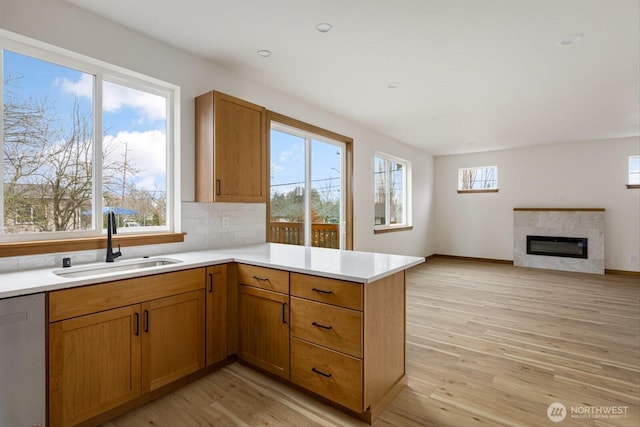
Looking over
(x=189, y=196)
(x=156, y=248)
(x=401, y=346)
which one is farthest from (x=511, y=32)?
(x=156, y=248)

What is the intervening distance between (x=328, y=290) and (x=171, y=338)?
110 centimetres

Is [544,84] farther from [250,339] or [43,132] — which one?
[43,132]

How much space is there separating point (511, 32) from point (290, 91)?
7.13 ft

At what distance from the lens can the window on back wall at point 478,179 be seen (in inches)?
290

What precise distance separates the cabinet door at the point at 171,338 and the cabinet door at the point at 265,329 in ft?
1.01

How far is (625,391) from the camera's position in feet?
7.33

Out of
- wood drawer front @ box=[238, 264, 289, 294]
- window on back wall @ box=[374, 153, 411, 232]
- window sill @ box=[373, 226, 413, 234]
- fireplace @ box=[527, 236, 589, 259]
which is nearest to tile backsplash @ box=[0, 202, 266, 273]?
wood drawer front @ box=[238, 264, 289, 294]

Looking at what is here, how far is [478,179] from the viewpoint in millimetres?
7590

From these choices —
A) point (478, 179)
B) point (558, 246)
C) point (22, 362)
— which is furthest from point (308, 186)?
point (558, 246)

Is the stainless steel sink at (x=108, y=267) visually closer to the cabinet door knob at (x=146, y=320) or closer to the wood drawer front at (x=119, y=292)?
the wood drawer front at (x=119, y=292)

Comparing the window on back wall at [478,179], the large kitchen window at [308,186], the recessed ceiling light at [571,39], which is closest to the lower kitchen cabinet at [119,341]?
the large kitchen window at [308,186]

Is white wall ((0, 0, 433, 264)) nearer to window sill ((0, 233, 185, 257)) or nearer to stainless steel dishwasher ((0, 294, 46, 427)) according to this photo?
window sill ((0, 233, 185, 257))

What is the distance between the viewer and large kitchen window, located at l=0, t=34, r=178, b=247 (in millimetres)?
2041

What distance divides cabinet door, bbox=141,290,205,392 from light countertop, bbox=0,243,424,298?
0.23 meters
